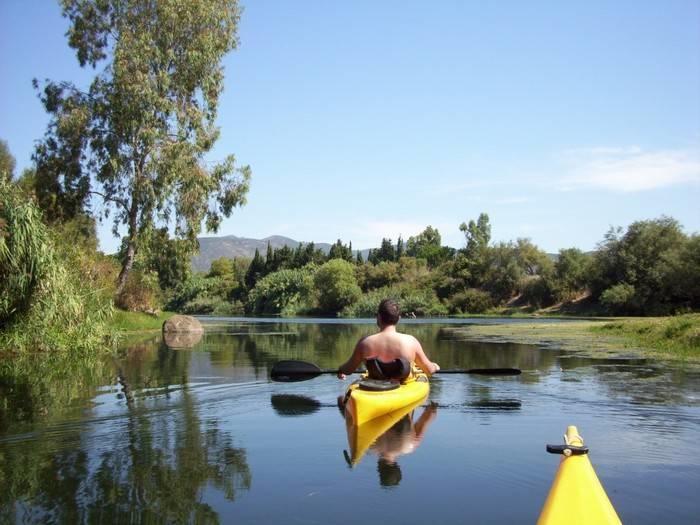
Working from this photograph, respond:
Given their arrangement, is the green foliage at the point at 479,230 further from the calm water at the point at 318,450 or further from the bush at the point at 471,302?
the calm water at the point at 318,450

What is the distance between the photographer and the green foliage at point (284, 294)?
75438 millimetres

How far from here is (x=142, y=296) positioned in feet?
109

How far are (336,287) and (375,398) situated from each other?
62.9 meters

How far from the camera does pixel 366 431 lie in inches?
271

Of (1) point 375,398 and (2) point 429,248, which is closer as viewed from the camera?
(1) point 375,398

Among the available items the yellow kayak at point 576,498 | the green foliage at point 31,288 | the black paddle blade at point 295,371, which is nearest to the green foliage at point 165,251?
the green foliage at point 31,288

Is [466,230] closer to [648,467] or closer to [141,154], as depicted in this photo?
[141,154]

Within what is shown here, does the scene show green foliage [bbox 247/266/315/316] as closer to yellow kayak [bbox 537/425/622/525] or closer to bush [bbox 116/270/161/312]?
bush [bbox 116/270/161/312]

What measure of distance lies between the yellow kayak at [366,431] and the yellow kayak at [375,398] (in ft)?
0.15

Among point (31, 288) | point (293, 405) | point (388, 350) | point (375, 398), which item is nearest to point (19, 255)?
point (31, 288)

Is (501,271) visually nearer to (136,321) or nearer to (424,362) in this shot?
(136,321)

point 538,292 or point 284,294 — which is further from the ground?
point 538,292

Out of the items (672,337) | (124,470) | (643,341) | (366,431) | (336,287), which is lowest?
(124,470)

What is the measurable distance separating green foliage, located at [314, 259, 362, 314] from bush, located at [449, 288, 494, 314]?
34.1 feet
